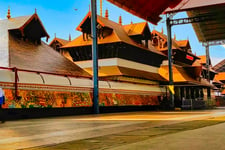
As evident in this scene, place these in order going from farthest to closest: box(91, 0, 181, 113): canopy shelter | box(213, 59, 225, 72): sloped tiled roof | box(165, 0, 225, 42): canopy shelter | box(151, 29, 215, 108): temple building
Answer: box(213, 59, 225, 72): sloped tiled roof, box(151, 29, 215, 108): temple building, box(165, 0, 225, 42): canopy shelter, box(91, 0, 181, 113): canopy shelter

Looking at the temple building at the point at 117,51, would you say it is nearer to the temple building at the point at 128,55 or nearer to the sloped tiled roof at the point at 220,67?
the temple building at the point at 128,55

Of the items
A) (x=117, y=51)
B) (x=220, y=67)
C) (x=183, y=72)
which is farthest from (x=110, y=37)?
(x=220, y=67)

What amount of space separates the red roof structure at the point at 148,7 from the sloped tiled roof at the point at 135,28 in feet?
3.01

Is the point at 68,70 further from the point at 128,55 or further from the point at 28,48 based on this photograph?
the point at 128,55

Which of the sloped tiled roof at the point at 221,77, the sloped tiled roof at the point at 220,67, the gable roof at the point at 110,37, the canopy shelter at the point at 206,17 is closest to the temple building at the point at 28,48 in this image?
the gable roof at the point at 110,37

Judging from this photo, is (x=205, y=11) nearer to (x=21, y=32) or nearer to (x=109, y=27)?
(x=109, y=27)

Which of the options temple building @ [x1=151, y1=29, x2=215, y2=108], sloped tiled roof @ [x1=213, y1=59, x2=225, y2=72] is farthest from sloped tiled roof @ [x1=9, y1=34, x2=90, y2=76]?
sloped tiled roof @ [x1=213, y1=59, x2=225, y2=72]

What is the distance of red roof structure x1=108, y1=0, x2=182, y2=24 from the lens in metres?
35.6

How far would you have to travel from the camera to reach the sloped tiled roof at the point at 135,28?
3866cm

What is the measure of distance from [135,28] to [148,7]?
301 centimetres

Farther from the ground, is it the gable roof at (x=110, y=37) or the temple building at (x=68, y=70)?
the gable roof at (x=110, y=37)

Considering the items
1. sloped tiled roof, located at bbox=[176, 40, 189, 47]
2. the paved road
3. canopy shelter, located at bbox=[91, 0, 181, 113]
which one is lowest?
the paved road

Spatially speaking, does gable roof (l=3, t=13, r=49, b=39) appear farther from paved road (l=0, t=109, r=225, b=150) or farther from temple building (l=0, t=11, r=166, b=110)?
paved road (l=0, t=109, r=225, b=150)

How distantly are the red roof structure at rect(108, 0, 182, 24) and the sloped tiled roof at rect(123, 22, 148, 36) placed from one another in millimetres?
918
